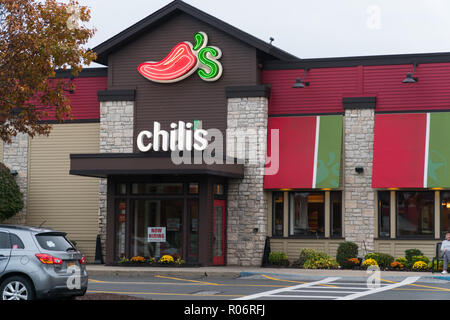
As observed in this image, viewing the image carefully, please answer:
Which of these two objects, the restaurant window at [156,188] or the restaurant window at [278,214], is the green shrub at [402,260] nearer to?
the restaurant window at [278,214]

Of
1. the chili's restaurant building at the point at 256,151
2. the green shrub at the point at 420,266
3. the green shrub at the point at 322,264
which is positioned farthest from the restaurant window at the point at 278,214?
the green shrub at the point at 420,266

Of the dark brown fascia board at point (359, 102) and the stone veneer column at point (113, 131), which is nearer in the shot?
the dark brown fascia board at point (359, 102)

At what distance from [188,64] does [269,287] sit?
11272 millimetres

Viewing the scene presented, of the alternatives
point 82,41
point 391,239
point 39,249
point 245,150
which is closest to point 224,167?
point 245,150

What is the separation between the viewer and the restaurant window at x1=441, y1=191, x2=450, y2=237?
27.4 m

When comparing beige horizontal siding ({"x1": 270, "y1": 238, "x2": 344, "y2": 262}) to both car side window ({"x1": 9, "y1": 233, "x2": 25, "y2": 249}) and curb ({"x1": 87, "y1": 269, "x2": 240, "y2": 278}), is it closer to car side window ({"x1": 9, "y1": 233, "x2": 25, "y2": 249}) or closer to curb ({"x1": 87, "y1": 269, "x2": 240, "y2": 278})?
curb ({"x1": 87, "y1": 269, "x2": 240, "y2": 278})

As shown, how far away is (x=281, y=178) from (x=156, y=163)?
4811 mm

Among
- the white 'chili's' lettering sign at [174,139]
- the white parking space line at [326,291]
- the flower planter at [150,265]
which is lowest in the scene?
the flower planter at [150,265]

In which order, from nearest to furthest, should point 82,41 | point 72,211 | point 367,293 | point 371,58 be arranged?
1. point 367,293
2. point 82,41
3. point 371,58
4. point 72,211

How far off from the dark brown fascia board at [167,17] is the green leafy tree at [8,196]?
590 centimetres

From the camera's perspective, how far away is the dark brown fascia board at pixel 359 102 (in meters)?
28.0

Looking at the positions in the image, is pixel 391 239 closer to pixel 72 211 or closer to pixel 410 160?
pixel 410 160

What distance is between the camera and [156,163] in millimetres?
26453

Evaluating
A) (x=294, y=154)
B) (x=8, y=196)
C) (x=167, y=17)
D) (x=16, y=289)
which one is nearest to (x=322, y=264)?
(x=294, y=154)
